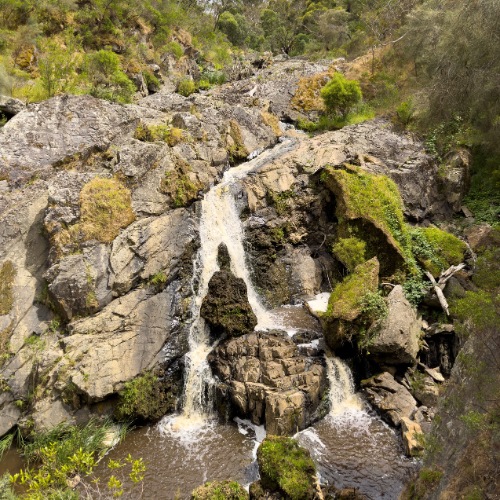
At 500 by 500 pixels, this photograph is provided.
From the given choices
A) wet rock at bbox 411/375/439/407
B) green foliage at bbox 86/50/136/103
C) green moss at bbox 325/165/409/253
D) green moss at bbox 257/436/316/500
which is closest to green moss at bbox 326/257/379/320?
green moss at bbox 325/165/409/253

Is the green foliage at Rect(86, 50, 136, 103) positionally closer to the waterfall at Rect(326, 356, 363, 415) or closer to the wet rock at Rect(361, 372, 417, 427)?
the waterfall at Rect(326, 356, 363, 415)

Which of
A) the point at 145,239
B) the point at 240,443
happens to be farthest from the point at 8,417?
the point at 240,443

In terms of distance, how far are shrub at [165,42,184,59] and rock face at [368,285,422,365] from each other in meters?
29.7

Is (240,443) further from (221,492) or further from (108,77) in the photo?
(108,77)

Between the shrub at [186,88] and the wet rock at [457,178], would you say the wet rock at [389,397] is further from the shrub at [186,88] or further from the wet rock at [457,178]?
the shrub at [186,88]

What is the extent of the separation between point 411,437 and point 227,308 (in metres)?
6.91

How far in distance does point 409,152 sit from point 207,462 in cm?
1687

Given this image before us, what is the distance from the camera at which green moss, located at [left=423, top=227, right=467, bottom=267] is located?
12.6 m

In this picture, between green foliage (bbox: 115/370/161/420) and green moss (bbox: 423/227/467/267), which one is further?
green moss (bbox: 423/227/467/267)

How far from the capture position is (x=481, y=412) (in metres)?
4.95

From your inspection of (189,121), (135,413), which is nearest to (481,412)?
(135,413)

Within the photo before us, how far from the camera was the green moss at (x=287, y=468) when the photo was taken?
280 inches

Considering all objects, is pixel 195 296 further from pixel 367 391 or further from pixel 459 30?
pixel 459 30

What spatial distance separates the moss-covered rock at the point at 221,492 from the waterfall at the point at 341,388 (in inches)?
164
